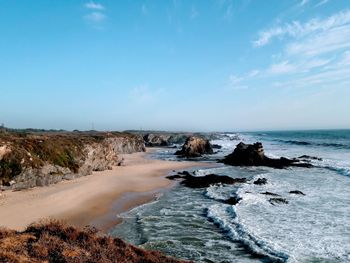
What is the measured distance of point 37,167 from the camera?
28938 mm

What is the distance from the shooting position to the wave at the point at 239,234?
14.4 m

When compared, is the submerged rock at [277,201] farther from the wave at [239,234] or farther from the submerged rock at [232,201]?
the wave at [239,234]

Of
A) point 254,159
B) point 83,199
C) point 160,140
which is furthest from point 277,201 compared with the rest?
point 160,140

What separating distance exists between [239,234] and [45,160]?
764 inches

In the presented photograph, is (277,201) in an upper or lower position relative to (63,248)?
lower

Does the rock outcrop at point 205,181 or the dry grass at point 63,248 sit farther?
the rock outcrop at point 205,181

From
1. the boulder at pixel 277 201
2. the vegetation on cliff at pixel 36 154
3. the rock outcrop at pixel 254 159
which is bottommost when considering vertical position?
the boulder at pixel 277 201

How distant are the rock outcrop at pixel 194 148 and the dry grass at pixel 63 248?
5040 cm

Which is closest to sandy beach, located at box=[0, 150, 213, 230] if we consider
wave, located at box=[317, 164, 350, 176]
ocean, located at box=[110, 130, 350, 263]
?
ocean, located at box=[110, 130, 350, 263]

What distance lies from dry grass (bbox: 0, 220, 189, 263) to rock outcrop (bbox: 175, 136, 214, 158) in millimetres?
50399

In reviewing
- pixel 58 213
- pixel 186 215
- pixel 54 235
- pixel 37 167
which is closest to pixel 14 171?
pixel 37 167

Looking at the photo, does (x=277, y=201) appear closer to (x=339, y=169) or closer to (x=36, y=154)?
(x=36, y=154)

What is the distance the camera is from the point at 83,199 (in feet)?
81.6

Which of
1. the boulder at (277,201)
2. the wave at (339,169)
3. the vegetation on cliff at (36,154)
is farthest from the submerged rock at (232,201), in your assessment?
the wave at (339,169)
